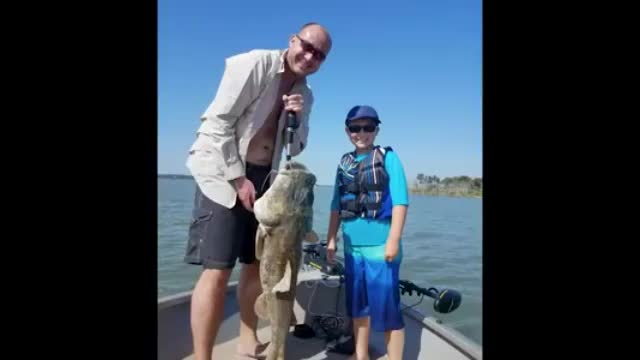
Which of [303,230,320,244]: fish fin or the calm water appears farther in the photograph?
the calm water

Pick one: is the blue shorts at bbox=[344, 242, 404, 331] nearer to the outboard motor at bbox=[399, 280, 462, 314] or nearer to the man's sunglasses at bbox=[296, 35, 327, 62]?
the outboard motor at bbox=[399, 280, 462, 314]

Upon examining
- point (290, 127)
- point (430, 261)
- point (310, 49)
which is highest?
point (310, 49)

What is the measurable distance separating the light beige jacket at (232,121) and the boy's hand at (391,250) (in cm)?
122

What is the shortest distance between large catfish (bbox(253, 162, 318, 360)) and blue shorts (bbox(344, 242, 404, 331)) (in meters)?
0.71

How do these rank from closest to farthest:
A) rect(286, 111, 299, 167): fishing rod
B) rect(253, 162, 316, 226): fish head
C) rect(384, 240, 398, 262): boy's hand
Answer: rect(253, 162, 316, 226): fish head < rect(286, 111, 299, 167): fishing rod < rect(384, 240, 398, 262): boy's hand

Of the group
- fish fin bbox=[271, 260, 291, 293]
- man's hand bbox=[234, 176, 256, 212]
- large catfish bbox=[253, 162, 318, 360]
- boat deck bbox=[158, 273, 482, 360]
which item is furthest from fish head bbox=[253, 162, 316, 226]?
boat deck bbox=[158, 273, 482, 360]

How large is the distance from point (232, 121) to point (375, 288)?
167cm

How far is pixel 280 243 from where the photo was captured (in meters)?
2.55

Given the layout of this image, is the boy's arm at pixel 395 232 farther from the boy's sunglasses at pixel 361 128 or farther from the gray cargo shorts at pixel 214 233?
the gray cargo shorts at pixel 214 233

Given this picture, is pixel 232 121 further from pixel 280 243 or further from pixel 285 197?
pixel 280 243

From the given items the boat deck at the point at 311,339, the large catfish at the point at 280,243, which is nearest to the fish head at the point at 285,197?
the large catfish at the point at 280,243

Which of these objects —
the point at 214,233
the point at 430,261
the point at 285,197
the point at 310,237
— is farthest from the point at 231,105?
the point at 430,261

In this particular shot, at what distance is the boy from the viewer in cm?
303
